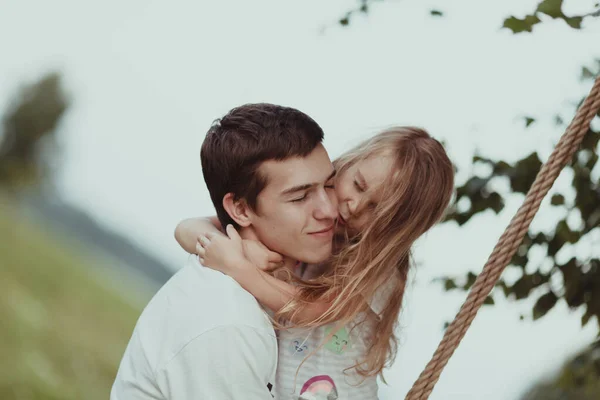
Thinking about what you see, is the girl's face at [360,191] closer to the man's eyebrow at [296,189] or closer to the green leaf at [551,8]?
the man's eyebrow at [296,189]

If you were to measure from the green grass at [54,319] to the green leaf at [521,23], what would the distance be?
7.65 meters

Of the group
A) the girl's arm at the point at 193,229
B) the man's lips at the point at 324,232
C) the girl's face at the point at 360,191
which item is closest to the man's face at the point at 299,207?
the man's lips at the point at 324,232

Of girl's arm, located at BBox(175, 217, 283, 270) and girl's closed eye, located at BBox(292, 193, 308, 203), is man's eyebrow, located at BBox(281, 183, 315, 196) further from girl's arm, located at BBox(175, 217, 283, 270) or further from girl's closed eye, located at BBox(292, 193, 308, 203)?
girl's arm, located at BBox(175, 217, 283, 270)

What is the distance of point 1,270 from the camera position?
11.7 meters

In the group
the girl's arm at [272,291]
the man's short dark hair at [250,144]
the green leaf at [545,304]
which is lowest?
the green leaf at [545,304]

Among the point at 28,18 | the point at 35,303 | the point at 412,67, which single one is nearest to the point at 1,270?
the point at 35,303

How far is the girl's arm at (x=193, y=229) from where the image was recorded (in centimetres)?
196

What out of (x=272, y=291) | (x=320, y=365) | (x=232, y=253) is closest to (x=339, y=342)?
(x=320, y=365)

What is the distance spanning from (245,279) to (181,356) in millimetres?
239

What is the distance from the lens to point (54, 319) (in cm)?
1077

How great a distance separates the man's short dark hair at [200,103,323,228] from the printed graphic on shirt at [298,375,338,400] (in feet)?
1.25

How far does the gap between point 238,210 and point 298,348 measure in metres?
0.32

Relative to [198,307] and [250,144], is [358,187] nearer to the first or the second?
[250,144]

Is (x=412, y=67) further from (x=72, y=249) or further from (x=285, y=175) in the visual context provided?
(x=72, y=249)
